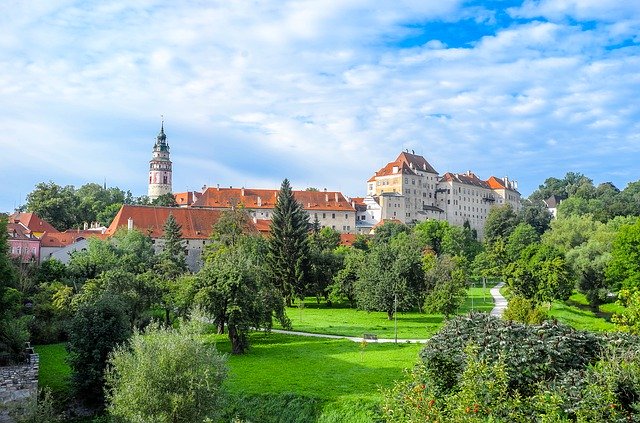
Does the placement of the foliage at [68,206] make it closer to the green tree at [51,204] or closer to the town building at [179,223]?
the green tree at [51,204]

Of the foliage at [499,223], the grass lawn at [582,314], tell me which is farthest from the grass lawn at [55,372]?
the foliage at [499,223]

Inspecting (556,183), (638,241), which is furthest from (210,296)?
(556,183)

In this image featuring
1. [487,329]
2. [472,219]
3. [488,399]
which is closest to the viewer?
[488,399]

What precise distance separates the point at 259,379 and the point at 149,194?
127 m

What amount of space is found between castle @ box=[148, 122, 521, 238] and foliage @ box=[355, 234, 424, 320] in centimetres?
6249

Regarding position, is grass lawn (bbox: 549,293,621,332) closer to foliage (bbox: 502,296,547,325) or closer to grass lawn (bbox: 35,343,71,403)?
foliage (bbox: 502,296,547,325)

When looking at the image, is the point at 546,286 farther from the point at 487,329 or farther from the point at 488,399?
the point at 488,399

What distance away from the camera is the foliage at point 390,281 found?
47.4m

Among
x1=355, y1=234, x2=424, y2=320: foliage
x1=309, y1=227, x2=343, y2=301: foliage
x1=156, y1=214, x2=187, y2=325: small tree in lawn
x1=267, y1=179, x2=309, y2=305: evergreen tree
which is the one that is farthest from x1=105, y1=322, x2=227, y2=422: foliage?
x1=309, y1=227, x2=343, y2=301: foliage

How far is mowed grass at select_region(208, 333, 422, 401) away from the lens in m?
25.2

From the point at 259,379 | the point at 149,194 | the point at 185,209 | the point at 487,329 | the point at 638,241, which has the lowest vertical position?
the point at 259,379

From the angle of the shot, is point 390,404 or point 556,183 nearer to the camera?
point 390,404

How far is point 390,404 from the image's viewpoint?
1392 cm

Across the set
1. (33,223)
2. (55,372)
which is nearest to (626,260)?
(55,372)
